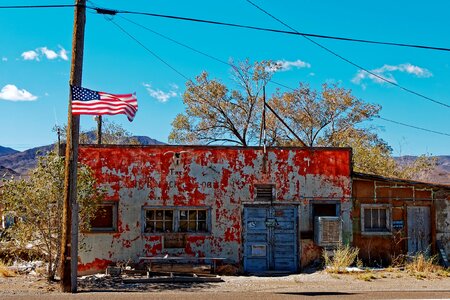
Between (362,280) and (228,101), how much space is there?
68.9 feet

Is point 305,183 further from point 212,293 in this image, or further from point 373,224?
point 212,293

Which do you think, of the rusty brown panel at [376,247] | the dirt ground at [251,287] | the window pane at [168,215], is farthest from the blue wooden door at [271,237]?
the window pane at [168,215]

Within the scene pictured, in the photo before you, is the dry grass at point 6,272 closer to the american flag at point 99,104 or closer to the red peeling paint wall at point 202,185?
the red peeling paint wall at point 202,185

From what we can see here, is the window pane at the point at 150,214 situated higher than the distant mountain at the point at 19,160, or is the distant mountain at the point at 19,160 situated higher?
the distant mountain at the point at 19,160

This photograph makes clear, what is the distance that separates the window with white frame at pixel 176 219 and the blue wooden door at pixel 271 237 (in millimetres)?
1281

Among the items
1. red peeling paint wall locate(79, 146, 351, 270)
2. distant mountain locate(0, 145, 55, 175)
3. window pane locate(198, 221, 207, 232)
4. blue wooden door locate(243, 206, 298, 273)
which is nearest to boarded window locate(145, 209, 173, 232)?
red peeling paint wall locate(79, 146, 351, 270)

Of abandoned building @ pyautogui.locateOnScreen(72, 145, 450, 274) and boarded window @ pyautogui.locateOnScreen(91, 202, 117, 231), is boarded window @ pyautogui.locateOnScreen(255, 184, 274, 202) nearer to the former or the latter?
abandoned building @ pyautogui.locateOnScreen(72, 145, 450, 274)

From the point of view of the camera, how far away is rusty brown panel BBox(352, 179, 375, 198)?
17.5 metres

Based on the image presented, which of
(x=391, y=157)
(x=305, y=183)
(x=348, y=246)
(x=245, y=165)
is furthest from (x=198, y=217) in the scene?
(x=391, y=157)

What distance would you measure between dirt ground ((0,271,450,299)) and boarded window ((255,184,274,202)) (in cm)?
251

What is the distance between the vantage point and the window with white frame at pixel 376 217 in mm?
17484

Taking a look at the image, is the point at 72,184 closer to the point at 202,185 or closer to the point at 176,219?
the point at 176,219

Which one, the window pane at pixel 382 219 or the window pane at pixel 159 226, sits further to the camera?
the window pane at pixel 382 219

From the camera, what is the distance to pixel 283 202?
17.0 metres
